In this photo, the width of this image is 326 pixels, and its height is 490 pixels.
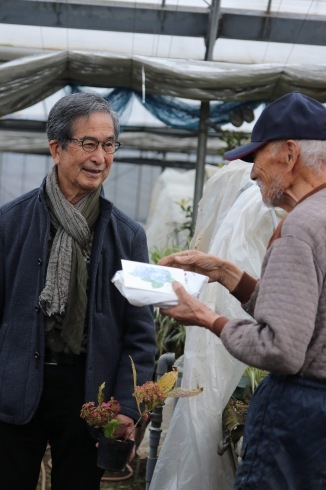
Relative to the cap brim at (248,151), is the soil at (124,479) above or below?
below

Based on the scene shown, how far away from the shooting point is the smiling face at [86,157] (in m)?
2.60

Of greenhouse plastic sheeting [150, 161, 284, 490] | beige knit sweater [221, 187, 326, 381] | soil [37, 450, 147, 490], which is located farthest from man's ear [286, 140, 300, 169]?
soil [37, 450, 147, 490]

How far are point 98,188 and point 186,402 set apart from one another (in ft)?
3.84

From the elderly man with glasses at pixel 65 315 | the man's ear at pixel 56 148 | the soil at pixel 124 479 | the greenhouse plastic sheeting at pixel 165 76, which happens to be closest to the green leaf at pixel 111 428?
the elderly man with glasses at pixel 65 315

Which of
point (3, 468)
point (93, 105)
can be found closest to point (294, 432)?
point (3, 468)

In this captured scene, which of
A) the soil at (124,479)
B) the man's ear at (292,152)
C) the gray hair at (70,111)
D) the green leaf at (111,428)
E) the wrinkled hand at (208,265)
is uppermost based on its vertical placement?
the man's ear at (292,152)

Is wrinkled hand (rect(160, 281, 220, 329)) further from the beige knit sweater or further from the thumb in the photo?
the beige knit sweater

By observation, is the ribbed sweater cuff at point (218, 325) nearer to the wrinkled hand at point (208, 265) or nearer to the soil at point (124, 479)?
the wrinkled hand at point (208, 265)

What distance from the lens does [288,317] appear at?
189 centimetres

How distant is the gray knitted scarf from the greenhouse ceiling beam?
562 cm

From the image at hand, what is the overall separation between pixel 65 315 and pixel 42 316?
0.24 ft

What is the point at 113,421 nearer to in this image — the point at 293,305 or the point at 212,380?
the point at 293,305

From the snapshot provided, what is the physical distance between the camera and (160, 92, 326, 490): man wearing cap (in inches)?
75.0

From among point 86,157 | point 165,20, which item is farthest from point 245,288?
point 165,20
